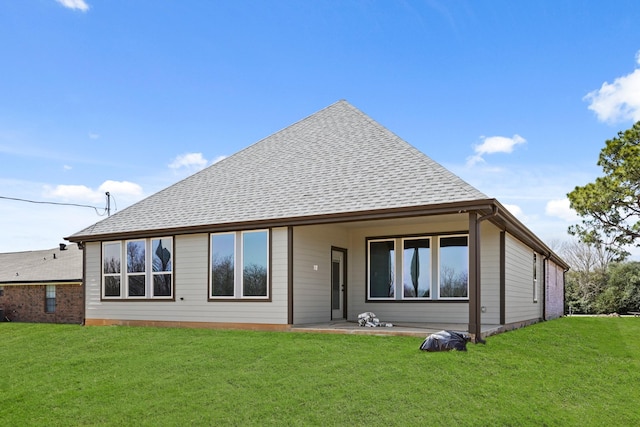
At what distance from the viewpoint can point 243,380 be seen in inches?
319

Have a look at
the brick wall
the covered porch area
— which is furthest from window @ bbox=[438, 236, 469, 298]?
the brick wall

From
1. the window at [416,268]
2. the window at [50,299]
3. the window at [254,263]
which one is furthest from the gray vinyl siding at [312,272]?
the window at [50,299]

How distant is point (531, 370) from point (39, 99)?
16232mm

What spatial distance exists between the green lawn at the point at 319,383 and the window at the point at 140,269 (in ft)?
10.9

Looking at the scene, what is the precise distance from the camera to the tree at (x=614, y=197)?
831 inches

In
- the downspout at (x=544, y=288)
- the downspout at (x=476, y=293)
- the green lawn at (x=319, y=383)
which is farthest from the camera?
the downspout at (x=544, y=288)

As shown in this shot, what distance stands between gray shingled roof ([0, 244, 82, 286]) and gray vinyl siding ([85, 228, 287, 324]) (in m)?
6.56

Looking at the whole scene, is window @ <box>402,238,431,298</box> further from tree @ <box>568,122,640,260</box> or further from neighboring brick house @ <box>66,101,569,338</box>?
tree @ <box>568,122,640,260</box>

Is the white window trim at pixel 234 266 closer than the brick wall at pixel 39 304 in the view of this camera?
Yes

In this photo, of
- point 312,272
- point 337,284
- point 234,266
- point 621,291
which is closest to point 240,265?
point 234,266

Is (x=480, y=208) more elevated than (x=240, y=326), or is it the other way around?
(x=480, y=208)

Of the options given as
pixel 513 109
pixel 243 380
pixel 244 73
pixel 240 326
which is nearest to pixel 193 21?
pixel 244 73

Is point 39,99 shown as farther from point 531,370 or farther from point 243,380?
point 531,370

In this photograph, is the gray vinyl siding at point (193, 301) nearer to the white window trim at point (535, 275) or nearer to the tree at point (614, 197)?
the white window trim at point (535, 275)
